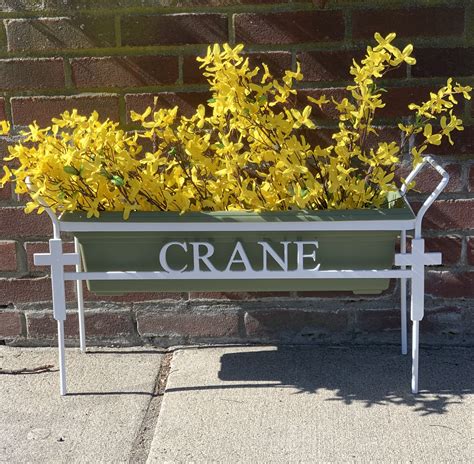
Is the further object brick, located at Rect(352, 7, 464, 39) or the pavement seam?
brick, located at Rect(352, 7, 464, 39)

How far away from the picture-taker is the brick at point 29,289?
8.44 ft

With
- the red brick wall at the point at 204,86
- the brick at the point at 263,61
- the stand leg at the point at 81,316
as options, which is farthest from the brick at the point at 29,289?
the brick at the point at 263,61

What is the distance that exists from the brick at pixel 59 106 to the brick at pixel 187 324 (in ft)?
2.32

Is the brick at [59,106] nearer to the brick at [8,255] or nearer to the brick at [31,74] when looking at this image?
the brick at [31,74]

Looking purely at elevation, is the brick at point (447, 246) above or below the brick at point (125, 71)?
below

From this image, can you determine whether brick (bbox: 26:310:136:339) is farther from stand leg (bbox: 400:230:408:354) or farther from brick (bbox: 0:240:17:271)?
stand leg (bbox: 400:230:408:354)

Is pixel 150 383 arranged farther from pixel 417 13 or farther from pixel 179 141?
pixel 417 13

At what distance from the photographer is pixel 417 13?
91.5 inches

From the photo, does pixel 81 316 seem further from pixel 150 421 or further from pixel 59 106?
pixel 59 106

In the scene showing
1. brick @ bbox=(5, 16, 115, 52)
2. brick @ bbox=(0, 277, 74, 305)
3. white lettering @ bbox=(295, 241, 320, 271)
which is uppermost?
brick @ bbox=(5, 16, 115, 52)

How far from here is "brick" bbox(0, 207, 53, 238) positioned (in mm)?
2508

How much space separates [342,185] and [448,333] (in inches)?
32.3

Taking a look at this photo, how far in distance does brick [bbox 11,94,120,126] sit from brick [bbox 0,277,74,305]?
557 millimetres

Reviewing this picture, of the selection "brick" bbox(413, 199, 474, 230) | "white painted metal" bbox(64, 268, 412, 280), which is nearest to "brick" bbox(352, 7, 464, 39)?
"brick" bbox(413, 199, 474, 230)
